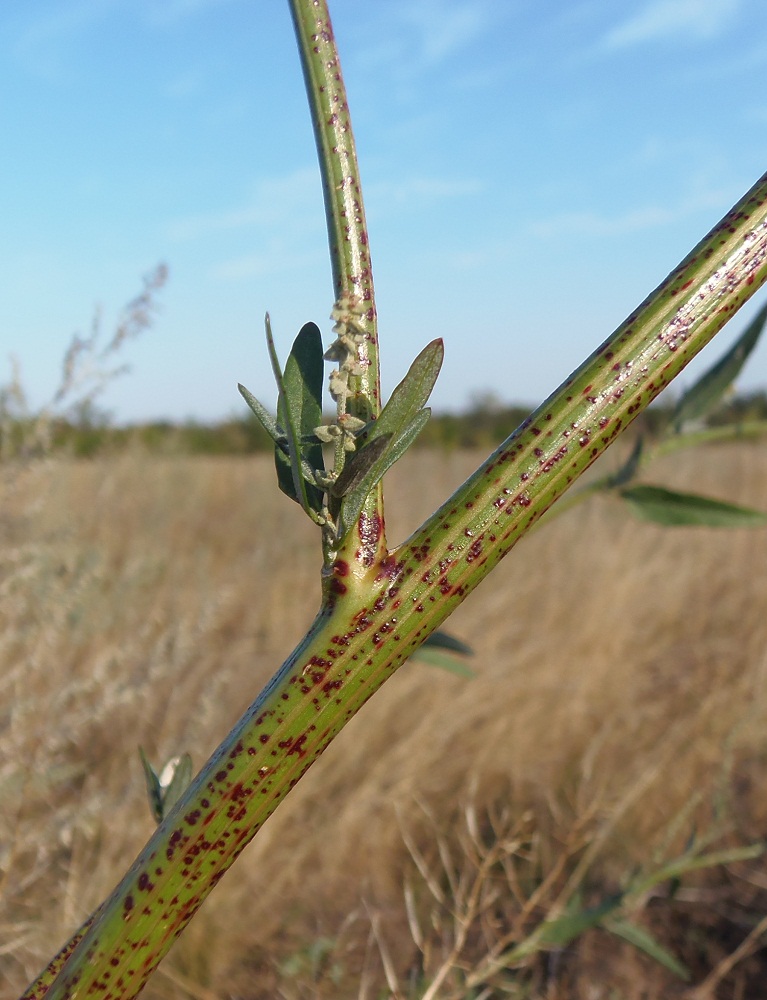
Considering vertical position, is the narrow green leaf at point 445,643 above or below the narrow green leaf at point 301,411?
below

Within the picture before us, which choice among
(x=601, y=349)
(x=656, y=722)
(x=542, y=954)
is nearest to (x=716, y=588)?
(x=656, y=722)

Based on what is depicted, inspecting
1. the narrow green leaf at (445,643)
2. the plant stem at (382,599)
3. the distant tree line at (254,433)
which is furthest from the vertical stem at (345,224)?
the distant tree line at (254,433)

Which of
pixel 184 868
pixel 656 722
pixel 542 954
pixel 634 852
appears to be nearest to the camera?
pixel 184 868

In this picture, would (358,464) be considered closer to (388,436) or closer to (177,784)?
(388,436)

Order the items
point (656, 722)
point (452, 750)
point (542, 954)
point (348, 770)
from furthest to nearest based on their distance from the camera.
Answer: point (656, 722), point (452, 750), point (348, 770), point (542, 954)

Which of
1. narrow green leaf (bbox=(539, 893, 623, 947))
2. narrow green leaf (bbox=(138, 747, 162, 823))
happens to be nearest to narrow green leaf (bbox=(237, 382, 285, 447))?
narrow green leaf (bbox=(138, 747, 162, 823))

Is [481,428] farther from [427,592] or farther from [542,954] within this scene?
[427,592]

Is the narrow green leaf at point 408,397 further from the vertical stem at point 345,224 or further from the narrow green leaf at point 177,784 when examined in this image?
the narrow green leaf at point 177,784

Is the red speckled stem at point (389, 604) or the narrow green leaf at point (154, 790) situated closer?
the red speckled stem at point (389, 604)
